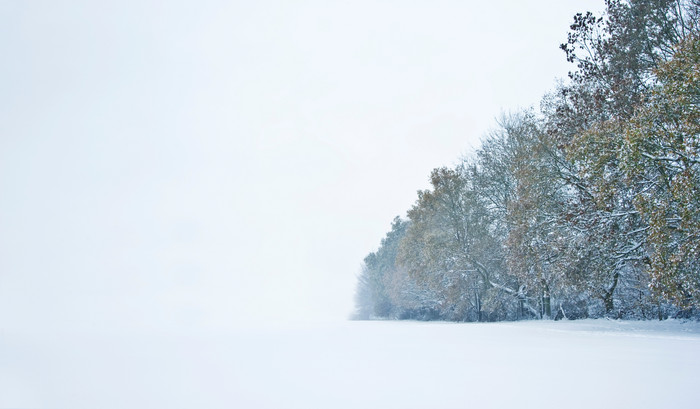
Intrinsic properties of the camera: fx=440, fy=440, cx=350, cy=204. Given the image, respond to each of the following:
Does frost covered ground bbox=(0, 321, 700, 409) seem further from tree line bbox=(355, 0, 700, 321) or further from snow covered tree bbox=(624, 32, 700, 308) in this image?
tree line bbox=(355, 0, 700, 321)

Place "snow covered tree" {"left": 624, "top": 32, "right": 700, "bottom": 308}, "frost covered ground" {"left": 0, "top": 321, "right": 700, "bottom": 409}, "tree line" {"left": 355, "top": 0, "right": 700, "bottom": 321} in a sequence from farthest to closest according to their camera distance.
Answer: "tree line" {"left": 355, "top": 0, "right": 700, "bottom": 321}
"snow covered tree" {"left": 624, "top": 32, "right": 700, "bottom": 308}
"frost covered ground" {"left": 0, "top": 321, "right": 700, "bottom": 409}

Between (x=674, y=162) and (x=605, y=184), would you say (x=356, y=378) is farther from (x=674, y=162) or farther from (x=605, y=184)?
(x=674, y=162)

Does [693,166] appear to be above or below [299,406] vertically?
above

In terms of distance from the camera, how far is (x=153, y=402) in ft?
15.0

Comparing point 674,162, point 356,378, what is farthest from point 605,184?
point 356,378

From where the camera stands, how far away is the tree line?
11609 millimetres

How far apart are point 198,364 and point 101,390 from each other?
2350mm

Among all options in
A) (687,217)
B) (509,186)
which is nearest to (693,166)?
(687,217)

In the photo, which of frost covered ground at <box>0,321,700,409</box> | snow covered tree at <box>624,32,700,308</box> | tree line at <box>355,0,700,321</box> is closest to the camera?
frost covered ground at <box>0,321,700,409</box>

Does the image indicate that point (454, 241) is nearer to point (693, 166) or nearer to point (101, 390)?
point (693, 166)

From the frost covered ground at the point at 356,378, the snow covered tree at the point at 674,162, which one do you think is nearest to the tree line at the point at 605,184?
the snow covered tree at the point at 674,162

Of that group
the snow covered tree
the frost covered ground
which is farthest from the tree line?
the frost covered ground

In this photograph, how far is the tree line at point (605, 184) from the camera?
11.6 m

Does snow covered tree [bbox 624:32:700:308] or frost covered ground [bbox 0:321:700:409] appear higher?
snow covered tree [bbox 624:32:700:308]
